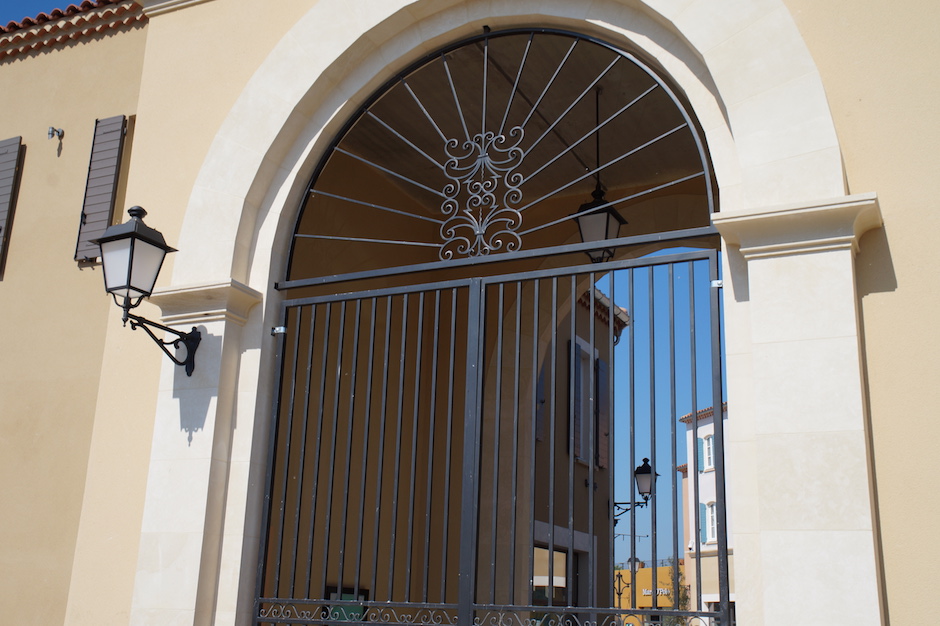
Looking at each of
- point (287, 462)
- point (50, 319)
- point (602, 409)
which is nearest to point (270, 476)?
point (287, 462)

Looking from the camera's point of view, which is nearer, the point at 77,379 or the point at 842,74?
the point at 842,74

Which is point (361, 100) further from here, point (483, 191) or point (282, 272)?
point (282, 272)

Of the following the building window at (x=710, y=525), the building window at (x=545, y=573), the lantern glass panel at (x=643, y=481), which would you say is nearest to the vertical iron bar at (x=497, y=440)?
the lantern glass panel at (x=643, y=481)

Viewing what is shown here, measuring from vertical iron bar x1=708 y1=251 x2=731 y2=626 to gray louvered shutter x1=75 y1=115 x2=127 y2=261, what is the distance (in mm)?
4427

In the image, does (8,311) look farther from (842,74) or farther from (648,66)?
(842,74)

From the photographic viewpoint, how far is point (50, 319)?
6672 millimetres

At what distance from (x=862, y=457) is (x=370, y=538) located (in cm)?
511

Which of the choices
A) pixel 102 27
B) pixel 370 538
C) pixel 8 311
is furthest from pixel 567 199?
pixel 8 311

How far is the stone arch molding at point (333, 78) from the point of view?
187 inches

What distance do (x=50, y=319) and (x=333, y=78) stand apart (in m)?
2.80

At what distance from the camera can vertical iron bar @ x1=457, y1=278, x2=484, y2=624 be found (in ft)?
16.0

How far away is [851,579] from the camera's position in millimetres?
3643

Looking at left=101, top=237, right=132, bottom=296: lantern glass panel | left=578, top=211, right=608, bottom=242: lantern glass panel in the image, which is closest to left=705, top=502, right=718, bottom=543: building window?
left=578, top=211, right=608, bottom=242: lantern glass panel

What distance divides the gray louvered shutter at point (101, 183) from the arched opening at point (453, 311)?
1.48 metres
